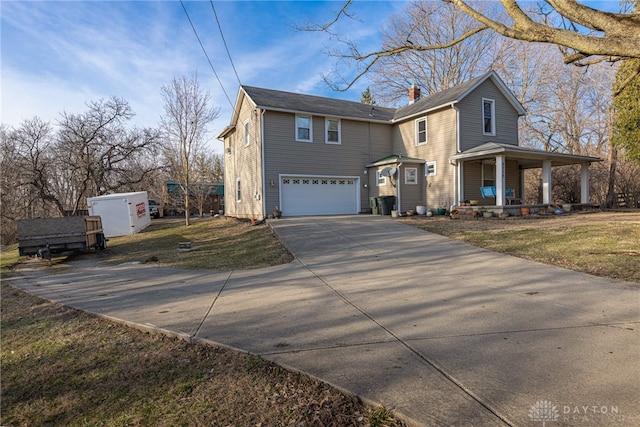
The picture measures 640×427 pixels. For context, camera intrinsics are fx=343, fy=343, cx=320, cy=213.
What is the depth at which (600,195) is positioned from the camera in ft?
75.8

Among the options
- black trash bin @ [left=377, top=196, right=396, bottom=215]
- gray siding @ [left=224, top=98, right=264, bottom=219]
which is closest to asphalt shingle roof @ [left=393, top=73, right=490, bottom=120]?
black trash bin @ [left=377, top=196, right=396, bottom=215]

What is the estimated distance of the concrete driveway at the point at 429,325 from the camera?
2299mm

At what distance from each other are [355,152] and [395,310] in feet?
49.9

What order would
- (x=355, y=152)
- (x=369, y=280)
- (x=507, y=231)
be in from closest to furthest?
(x=369, y=280)
(x=507, y=231)
(x=355, y=152)

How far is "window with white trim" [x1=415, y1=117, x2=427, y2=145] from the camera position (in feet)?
59.7

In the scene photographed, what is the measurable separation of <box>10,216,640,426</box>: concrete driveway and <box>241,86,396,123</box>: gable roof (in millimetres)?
11313

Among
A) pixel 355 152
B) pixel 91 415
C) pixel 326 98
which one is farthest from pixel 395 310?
pixel 326 98

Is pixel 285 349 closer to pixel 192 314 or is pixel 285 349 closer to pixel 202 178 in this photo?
pixel 192 314

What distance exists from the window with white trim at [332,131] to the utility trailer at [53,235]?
11.4 meters

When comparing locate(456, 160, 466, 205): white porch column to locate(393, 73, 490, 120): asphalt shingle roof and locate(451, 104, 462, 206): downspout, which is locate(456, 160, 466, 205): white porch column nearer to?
locate(451, 104, 462, 206): downspout

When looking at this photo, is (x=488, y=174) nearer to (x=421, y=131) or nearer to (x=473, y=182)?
(x=473, y=182)

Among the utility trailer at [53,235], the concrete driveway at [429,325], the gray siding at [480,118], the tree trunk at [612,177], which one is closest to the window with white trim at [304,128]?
the gray siding at [480,118]

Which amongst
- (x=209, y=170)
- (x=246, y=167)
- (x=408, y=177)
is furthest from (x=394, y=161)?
(x=209, y=170)

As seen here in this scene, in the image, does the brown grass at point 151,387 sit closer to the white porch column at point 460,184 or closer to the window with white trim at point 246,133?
the white porch column at point 460,184
